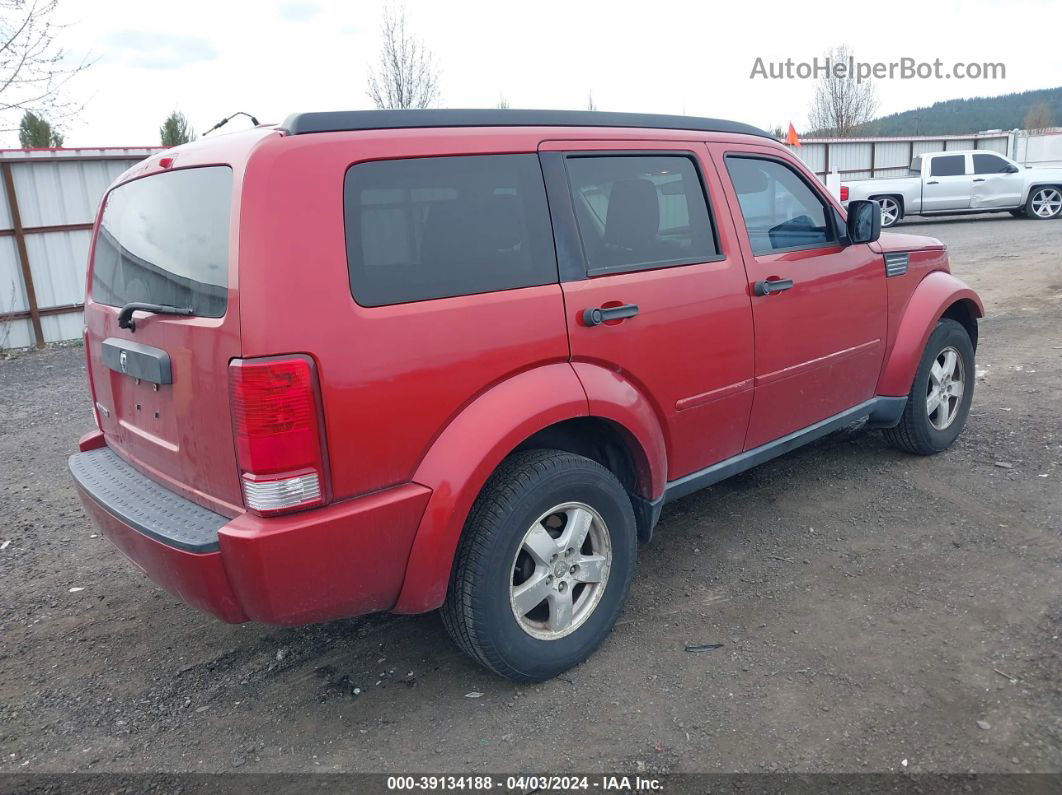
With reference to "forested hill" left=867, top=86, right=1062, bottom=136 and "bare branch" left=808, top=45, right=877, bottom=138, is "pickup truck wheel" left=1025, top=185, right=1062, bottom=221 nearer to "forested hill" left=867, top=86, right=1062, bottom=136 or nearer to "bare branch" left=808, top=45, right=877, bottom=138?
"bare branch" left=808, top=45, right=877, bottom=138

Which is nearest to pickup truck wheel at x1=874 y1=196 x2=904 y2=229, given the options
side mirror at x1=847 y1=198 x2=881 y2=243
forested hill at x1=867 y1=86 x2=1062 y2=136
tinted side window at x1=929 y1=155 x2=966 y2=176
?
tinted side window at x1=929 y1=155 x2=966 y2=176

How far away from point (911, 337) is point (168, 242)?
3773mm

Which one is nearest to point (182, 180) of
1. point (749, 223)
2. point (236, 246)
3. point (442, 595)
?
point (236, 246)

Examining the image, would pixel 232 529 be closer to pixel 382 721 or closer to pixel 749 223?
pixel 382 721

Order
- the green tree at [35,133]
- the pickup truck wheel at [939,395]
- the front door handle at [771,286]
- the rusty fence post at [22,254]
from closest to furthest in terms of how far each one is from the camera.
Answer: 1. the front door handle at [771,286]
2. the pickup truck wheel at [939,395]
3. the rusty fence post at [22,254]
4. the green tree at [35,133]

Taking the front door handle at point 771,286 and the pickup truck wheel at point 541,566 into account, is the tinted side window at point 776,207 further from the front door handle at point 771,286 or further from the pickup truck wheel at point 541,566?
the pickup truck wheel at point 541,566

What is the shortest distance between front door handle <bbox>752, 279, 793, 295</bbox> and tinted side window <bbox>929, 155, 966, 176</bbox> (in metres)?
18.5

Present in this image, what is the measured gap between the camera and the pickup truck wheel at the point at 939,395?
15.6ft

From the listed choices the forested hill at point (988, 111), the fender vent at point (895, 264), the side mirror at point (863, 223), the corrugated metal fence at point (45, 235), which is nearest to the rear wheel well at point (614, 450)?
the side mirror at point (863, 223)

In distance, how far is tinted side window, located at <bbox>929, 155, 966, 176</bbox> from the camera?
19.6 m

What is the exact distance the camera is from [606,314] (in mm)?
3051

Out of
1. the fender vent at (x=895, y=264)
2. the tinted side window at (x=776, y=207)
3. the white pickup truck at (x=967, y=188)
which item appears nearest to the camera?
the tinted side window at (x=776, y=207)

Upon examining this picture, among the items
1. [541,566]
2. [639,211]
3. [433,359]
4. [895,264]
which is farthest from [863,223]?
[433,359]

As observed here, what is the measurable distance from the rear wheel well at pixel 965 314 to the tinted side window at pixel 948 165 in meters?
16.6
